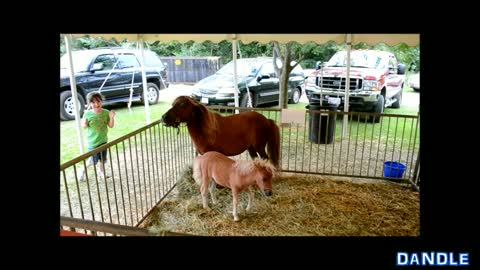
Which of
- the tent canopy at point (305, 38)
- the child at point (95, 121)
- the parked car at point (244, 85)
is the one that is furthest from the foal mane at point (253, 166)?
the parked car at point (244, 85)

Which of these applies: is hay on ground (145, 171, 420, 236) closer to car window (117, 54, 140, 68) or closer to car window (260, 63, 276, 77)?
car window (260, 63, 276, 77)

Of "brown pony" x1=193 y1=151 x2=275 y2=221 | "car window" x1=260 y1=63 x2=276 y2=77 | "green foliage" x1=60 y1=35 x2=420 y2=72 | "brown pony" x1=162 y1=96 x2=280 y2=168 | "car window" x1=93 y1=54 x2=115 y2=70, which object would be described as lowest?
"brown pony" x1=193 y1=151 x2=275 y2=221

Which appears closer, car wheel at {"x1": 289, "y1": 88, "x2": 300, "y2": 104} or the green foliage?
the green foliage

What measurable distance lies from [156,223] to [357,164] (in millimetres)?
3533

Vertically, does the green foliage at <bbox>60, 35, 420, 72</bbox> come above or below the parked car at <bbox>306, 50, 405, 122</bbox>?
above

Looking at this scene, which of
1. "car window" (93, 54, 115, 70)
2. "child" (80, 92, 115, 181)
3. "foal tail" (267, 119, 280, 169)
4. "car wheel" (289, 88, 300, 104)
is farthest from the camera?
"car wheel" (289, 88, 300, 104)

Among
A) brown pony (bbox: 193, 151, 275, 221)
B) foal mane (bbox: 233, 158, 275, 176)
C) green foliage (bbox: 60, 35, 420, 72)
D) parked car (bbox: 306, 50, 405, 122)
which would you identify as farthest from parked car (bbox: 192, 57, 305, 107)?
foal mane (bbox: 233, 158, 275, 176)

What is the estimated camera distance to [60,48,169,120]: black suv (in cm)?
796

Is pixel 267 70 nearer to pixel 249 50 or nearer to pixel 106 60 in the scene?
pixel 249 50

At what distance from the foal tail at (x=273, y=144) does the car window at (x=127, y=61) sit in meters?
7.06

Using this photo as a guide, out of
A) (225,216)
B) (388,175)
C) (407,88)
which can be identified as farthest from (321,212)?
(407,88)

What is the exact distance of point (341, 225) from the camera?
10.0 ft

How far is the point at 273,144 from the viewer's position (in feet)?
13.4
